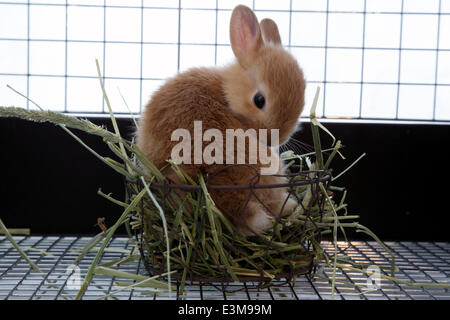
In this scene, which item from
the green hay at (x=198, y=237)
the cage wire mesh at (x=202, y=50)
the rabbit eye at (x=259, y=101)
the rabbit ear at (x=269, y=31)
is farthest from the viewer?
the cage wire mesh at (x=202, y=50)

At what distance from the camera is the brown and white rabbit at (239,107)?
2.79 feet

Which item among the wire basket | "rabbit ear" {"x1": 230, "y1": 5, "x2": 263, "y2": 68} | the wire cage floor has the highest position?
"rabbit ear" {"x1": 230, "y1": 5, "x2": 263, "y2": 68}

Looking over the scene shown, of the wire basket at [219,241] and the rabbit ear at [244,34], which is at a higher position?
the rabbit ear at [244,34]

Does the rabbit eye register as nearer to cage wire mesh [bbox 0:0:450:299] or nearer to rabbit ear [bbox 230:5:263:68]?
rabbit ear [bbox 230:5:263:68]

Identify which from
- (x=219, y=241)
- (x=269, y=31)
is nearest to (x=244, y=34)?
(x=269, y=31)

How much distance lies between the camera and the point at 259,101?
3.00ft

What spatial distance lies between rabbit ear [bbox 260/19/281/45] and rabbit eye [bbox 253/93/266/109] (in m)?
0.19

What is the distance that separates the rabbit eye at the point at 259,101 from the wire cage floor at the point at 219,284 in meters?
0.33

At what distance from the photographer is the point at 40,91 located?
1688mm

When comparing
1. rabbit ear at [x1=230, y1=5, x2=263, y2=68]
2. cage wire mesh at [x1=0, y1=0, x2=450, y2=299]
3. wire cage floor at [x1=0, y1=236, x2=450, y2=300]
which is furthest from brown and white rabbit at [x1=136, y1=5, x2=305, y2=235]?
cage wire mesh at [x1=0, y1=0, x2=450, y2=299]

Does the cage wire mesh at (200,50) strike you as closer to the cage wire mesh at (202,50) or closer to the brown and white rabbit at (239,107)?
the cage wire mesh at (202,50)

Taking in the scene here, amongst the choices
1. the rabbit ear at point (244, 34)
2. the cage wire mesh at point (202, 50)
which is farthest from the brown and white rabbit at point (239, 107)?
the cage wire mesh at point (202, 50)

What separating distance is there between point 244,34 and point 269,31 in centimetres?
10

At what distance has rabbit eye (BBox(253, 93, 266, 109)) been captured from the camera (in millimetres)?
912
